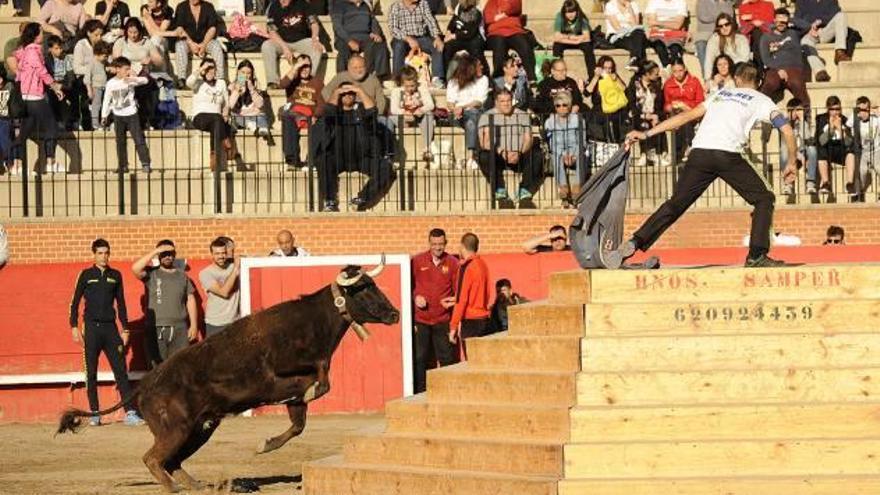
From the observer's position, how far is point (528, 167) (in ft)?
85.2

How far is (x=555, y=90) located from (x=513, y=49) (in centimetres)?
149

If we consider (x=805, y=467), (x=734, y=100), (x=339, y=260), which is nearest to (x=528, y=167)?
(x=339, y=260)

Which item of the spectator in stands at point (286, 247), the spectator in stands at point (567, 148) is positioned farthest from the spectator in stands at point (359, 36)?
the spectator in stands at point (286, 247)

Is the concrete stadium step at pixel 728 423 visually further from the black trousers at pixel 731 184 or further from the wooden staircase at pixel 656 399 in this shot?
the black trousers at pixel 731 184

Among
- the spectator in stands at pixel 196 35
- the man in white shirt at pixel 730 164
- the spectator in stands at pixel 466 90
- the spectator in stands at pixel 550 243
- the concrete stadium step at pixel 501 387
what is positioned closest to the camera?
the concrete stadium step at pixel 501 387

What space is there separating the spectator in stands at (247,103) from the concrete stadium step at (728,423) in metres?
11.9

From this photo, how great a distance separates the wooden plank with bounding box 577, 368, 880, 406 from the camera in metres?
15.5

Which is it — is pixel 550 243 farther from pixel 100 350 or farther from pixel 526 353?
pixel 526 353

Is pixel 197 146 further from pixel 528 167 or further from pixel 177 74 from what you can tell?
pixel 528 167

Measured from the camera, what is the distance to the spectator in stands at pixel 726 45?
27.8 m

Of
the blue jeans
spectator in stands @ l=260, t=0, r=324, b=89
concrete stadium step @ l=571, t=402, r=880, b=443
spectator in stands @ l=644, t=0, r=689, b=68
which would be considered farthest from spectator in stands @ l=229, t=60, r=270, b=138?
concrete stadium step @ l=571, t=402, r=880, b=443

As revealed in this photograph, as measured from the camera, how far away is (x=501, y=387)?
16.1m

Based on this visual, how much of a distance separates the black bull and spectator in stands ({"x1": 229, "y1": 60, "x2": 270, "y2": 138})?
930 cm

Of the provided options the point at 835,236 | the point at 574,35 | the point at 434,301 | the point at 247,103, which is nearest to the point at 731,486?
the point at 434,301
